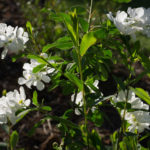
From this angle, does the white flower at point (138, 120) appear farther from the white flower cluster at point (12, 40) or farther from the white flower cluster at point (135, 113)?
the white flower cluster at point (12, 40)

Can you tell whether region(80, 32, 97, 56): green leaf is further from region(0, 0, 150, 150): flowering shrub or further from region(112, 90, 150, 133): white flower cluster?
region(112, 90, 150, 133): white flower cluster

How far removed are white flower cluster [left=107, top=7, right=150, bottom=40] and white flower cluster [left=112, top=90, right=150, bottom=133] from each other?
252 millimetres

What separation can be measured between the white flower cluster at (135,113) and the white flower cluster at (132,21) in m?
0.25

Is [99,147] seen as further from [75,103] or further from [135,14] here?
[135,14]

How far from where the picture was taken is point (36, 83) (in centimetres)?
98

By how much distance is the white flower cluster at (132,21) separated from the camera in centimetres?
75

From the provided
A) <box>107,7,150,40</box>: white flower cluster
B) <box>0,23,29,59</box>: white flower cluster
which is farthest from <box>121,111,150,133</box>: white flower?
<box>0,23,29,59</box>: white flower cluster

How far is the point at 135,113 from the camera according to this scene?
0.97 meters

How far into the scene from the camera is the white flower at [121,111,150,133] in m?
0.96

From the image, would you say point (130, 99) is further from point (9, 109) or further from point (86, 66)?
point (9, 109)

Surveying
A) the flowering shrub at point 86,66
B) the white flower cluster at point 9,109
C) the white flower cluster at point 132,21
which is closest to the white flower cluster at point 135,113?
the flowering shrub at point 86,66

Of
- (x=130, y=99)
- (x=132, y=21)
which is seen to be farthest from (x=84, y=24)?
(x=130, y=99)

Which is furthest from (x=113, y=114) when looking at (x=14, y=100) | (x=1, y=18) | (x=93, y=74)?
(x=1, y=18)

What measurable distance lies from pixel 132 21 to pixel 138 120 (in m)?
0.42
